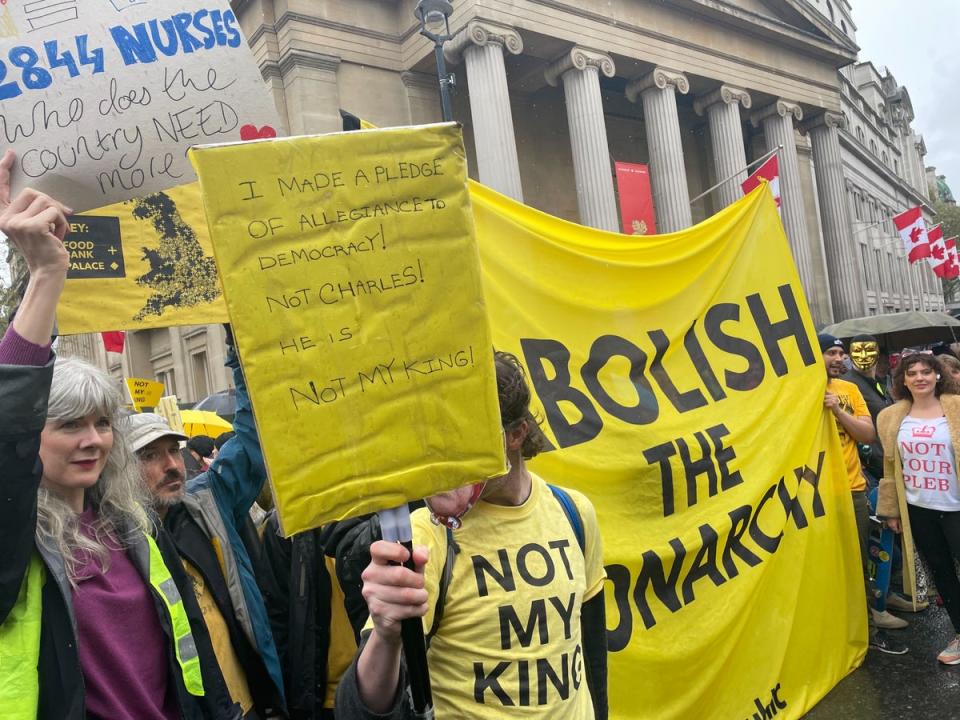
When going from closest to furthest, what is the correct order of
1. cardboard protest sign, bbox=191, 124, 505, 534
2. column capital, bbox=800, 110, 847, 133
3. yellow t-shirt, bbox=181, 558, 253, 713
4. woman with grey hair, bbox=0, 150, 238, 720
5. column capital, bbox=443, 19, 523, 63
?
cardboard protest sign, bbox=191, 124, 505, 534 → woman with grey hair, bbox=0, 150, 238, 720 → yellow t-shirt, bbox=181, 558, 253, 713 → column capital, bbox=443, 19, 523, 63 → column capital, bbox=800, 110, 847, 133

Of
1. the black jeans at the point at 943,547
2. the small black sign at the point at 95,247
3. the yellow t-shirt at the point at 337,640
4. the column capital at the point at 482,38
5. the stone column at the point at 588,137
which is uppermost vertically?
the column capital at the point at 482,38

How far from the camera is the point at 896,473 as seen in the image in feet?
14.7

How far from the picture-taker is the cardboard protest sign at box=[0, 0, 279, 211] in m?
1.67

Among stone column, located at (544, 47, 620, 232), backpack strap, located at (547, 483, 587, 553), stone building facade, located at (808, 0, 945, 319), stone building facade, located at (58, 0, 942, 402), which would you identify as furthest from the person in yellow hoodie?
stone building facade, located at (808, 0, 945, 319)

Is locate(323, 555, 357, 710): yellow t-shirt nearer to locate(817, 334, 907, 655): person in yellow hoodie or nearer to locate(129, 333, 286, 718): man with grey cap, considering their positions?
locate(129, 333, 286, 718): man with grey cap

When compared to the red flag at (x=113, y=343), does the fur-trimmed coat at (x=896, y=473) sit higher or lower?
lower

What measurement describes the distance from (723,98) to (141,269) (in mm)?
24207

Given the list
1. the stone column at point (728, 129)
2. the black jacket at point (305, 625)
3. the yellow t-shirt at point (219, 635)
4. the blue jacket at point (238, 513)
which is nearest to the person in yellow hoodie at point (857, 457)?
the black jacket at point (305, 625)

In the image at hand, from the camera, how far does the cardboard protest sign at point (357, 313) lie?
3.99ft

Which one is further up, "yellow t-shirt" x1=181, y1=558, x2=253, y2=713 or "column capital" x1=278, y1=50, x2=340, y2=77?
"column capital" x1=278, y1=50, x2=340, y2=77

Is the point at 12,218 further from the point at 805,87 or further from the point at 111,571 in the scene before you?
the point at 805,87

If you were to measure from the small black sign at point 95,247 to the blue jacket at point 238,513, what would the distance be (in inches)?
21.8

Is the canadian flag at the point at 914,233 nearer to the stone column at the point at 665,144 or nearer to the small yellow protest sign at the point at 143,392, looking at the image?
the stone column at the point at 665,144

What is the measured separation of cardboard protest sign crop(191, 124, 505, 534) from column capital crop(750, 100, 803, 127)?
27.5 m
